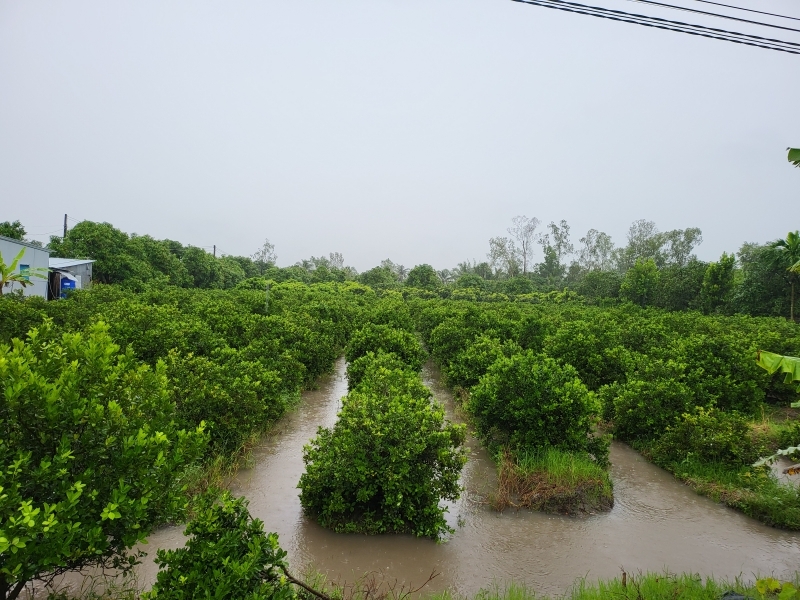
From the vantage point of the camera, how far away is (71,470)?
11.2 ft

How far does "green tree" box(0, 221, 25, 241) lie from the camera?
31.6 meters

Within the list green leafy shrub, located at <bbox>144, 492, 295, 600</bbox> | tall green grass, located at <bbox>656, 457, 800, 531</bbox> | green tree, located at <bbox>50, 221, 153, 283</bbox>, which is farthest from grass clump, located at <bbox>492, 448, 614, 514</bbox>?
green tree, located at <bbox>50, 221, 153, 283</bbox>

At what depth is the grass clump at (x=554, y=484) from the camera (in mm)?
6582

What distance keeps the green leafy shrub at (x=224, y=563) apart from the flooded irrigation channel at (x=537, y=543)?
145cm

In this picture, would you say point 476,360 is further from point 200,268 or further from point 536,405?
point 200,268

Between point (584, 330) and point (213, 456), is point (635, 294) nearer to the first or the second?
point (584, 330)

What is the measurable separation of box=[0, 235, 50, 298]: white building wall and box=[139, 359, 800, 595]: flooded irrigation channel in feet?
78.7

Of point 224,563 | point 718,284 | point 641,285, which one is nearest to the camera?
point 224,563

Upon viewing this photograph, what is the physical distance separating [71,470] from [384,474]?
3.18 meters

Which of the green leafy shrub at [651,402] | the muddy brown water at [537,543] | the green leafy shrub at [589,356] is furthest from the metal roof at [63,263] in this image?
the green leafy shrub at [651,402]

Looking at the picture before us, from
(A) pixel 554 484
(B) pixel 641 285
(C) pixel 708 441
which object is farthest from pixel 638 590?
(B) pixel 641 285

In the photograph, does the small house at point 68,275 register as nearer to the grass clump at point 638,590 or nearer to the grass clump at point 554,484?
the grass clump at point 554,484

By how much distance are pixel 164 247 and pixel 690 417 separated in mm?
41714

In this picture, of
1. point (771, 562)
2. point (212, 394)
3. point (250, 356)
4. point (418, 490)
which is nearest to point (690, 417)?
point (771, 562)
